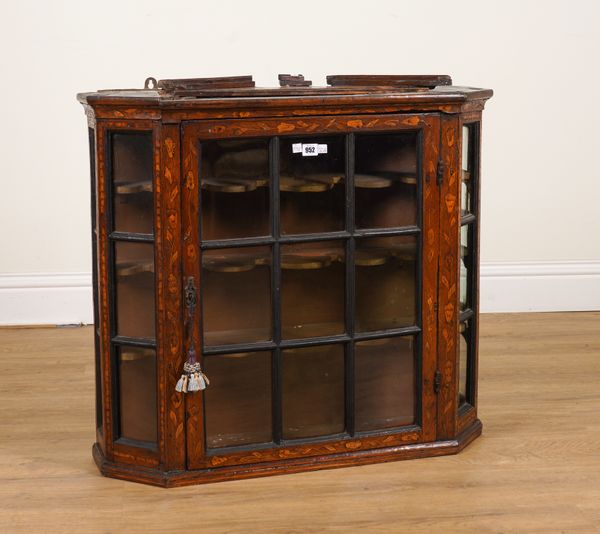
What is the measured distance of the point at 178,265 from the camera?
3.18 metres

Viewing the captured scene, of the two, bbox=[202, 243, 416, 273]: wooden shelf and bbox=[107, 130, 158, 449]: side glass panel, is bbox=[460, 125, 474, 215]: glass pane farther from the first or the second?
bbox=[107, 130, 158, 449]: side glass panel

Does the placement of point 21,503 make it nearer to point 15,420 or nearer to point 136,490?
point 136,490

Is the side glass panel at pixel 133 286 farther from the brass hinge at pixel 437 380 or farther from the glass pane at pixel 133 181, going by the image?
the brass hinge at pixel 437 380

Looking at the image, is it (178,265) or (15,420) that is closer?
(178,265)

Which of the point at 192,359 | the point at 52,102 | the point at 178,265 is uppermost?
the point at 52,102

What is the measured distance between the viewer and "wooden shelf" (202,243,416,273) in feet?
10.6

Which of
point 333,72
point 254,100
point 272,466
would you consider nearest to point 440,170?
point 254,100

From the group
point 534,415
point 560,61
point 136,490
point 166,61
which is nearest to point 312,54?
point 166,61

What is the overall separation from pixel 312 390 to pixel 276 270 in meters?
0.37

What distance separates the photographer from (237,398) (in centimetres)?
330

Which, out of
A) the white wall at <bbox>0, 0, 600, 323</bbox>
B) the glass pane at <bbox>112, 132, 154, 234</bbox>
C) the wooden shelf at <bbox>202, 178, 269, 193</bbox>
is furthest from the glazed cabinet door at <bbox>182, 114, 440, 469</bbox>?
the white wall at <bbox>0, 0, 600, 323</bbox>

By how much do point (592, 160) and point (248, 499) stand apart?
117 inches

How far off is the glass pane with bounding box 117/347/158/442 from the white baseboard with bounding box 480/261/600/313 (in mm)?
2521

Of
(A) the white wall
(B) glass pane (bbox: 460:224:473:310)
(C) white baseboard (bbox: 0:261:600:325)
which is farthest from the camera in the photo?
(C) white baseboard (bbox: 0:261:600:325)
